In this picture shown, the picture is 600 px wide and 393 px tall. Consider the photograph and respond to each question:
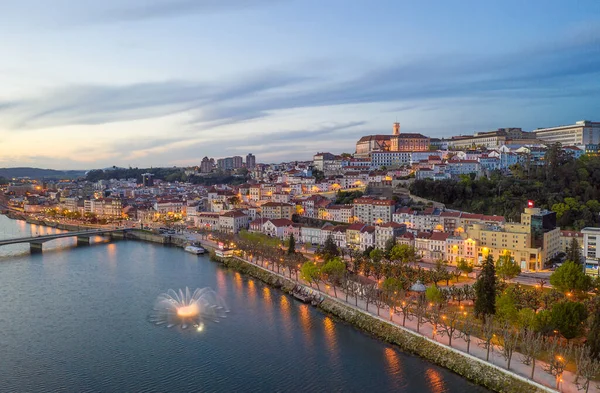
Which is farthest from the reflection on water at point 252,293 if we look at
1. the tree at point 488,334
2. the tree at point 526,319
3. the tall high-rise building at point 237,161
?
the tall high-rise building at point 237,161

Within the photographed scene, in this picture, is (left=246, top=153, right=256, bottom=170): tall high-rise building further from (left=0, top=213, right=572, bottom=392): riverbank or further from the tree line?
(left=0, top=213, right=572, bottom=392): riverbank

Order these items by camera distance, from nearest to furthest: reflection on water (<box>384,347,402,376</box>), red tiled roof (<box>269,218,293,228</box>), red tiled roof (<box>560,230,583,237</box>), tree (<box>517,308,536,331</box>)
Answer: reflection on water (<box>384,347,402,376</box>) → tree (<box>517,308,536,331</box>) → red tiled roof (<box>560,230,583,237</box>) → red tiled roof (<box>269,218,293,228</box>)

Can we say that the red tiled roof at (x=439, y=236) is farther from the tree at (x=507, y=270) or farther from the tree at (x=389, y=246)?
the tree at (x=507, y=270)

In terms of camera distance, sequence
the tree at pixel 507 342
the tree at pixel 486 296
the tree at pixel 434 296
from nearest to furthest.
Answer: the tree at pixel 507 342 → the tree at pixel 486 296 → the tree at pixel 434 296

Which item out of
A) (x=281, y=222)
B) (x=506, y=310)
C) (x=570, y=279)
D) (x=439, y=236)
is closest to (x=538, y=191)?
(x=439, y=236)

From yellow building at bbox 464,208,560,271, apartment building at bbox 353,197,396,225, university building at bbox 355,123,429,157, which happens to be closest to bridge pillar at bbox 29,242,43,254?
apartment building at bbox 353,197,396,225

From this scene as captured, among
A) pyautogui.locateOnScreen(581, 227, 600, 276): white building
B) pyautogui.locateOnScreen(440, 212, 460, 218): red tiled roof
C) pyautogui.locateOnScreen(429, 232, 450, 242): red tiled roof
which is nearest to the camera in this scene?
pyautogui.locateOnScreen(581, 227, 600, 276): white building

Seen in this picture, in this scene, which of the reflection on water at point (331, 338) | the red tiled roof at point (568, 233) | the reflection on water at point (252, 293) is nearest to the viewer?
the reflection on water at point (331, 338)
